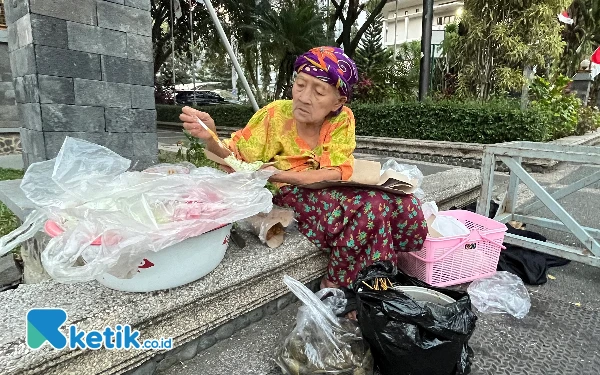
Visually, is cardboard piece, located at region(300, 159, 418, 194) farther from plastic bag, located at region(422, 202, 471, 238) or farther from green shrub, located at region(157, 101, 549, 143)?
green shrub, located at region(157, 101, 549, 143)

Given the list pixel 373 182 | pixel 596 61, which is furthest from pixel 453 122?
pixel 596 61

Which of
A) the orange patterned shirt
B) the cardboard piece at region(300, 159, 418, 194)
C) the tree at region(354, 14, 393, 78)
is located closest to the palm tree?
the tree at region(354, 14, 393, 78)

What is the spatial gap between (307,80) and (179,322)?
1.27 meters

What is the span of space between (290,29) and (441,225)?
8.76 metres

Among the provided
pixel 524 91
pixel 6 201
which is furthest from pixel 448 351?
pixel 524 91

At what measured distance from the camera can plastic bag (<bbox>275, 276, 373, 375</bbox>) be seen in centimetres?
146

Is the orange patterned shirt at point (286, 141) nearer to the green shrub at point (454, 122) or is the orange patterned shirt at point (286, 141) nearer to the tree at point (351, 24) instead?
the green shrub at point (454, 122)

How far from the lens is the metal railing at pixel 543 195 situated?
226 centimetres

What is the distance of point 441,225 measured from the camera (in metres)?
2.33

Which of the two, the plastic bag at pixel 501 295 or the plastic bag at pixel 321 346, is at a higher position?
the plastic bag at pixel 321 346

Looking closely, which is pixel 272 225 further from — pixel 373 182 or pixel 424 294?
pixel 424 294

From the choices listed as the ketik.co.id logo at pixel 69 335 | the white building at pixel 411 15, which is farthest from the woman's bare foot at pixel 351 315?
the white building at pixel 411 15

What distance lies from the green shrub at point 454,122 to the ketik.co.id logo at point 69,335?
5580 mm

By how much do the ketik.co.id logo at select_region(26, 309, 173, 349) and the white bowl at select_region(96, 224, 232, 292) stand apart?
0.17 m
